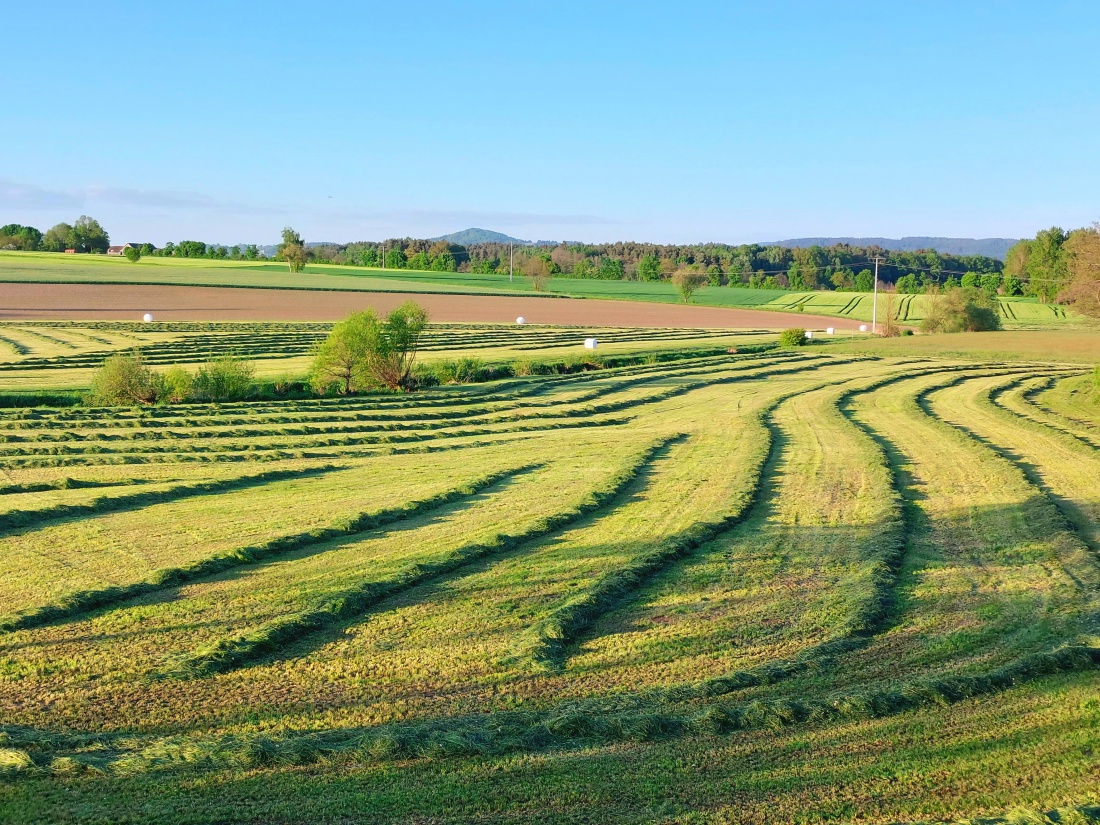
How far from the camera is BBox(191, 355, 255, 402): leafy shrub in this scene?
109 ft

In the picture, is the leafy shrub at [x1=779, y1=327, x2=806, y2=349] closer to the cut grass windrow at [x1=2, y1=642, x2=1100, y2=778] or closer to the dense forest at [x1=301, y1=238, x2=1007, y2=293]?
the cut grass windrow at [x1=2, y1=642, x2=1100, y2=778]

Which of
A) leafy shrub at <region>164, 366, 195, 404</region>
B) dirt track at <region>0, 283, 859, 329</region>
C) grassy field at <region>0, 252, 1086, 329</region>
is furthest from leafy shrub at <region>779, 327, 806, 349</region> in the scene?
leafy shrub at <region>164, 366, 195, 404</region>

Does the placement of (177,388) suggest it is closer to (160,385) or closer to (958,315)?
(160,385)

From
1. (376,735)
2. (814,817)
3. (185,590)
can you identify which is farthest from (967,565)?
(185,590)

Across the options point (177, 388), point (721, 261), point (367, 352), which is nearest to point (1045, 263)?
point (721, 261)

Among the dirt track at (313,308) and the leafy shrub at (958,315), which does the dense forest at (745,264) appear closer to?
the dirt track at (313,308)

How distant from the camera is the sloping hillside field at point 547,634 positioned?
768 cm

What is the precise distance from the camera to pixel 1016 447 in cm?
2466

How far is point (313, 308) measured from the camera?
81750 mm

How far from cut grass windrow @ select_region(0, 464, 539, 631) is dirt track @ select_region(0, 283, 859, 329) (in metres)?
56.7

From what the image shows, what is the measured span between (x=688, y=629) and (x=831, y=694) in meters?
2.16

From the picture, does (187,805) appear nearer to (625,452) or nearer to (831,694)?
(831,694)

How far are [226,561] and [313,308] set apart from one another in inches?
2775

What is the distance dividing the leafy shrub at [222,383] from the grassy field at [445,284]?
68.1m
